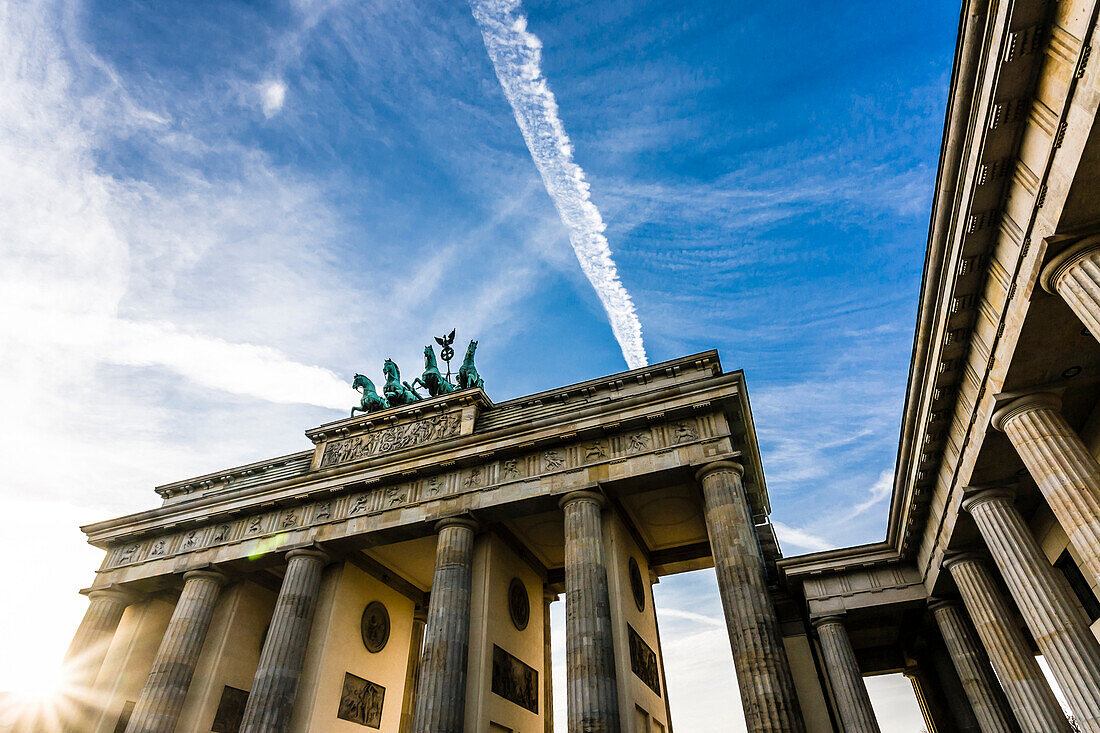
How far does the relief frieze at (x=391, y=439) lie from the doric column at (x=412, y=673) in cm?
689

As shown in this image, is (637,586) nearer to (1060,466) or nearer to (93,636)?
(1060,466)

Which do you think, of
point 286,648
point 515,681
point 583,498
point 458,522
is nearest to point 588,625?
point 583,498

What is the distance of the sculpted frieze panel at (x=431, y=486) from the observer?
18.7 meters

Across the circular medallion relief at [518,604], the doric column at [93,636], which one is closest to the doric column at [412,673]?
the circular medallion relief at [518,604]

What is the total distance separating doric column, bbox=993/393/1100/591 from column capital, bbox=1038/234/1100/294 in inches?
105

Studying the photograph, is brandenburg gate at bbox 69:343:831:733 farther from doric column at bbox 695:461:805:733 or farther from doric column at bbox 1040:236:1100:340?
doric column at bbox 1040:236:1100:340

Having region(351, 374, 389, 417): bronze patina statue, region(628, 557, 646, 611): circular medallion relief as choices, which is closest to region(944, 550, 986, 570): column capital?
region(628, 557, 646, 611): circular medallion relief

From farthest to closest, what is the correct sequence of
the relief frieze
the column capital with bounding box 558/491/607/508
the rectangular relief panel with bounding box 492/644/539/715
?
the relief frieze < the rectangular relief panel with bounding box 492/644/539/715 < the column capital with bounding box 558/491/607/508

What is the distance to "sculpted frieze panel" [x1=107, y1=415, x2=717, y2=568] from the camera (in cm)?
1870

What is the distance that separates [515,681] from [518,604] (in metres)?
2.64

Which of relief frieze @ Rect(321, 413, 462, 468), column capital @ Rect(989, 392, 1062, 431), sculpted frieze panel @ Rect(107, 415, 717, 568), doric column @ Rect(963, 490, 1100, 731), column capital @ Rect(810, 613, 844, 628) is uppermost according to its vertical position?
relief frieze @ Rect(321, 413, 462, 468)

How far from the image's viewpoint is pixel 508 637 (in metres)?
19.9

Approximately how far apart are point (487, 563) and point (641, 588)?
5.49 metres

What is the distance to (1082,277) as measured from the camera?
732 centimetres
